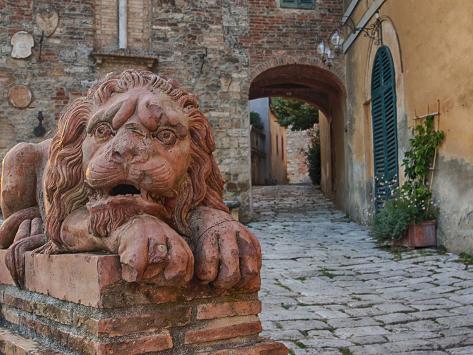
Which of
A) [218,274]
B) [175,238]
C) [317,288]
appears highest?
[175,238]

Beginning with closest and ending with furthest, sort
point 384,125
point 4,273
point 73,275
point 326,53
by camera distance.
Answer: point 73,275 < point 4,273 < point 384,125 < point 326,53

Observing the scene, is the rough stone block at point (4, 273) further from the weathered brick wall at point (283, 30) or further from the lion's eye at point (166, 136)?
the weathered brick wall at point (283, 30)

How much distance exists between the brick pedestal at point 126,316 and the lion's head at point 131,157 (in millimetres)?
157

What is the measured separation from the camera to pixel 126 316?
5.25ft

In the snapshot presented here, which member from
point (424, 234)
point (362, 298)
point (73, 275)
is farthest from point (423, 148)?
point (73, 275)

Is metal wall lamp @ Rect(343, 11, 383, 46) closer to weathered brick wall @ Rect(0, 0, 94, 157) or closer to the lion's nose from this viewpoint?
weathered brick wall @ Rect(0, 0, 94, 157)

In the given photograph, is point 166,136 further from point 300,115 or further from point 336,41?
point 300,115

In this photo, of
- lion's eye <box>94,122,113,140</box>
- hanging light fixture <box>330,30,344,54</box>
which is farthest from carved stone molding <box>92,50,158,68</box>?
lion's eye <box>94,122,113,140</box>

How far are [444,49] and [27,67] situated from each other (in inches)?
296

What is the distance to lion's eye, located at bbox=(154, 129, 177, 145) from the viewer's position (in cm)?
174

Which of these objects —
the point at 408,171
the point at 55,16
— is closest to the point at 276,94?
the point at 55,16

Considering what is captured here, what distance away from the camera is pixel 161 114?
1.75 m

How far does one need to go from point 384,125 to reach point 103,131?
25.6ft

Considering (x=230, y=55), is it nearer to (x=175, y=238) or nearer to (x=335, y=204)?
(x=335, y=204)
